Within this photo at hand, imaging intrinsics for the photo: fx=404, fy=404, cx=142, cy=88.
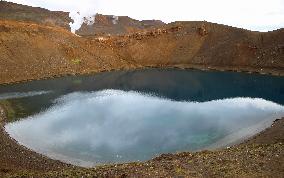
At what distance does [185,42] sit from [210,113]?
5544 centimetres

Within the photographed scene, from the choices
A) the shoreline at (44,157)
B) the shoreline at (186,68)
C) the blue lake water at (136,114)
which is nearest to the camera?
the shoreline at (44,157)

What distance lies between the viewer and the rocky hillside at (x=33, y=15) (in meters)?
138

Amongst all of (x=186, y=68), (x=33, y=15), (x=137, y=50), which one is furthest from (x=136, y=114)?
(x=33, y=15)

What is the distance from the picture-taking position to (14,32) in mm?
83500

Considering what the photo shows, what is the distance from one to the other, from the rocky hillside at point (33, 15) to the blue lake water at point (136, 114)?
70.7m

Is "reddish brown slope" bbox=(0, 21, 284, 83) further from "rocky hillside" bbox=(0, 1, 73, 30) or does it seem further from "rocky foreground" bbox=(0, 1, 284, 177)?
"rocky hillside" bbox=(0, 1, 73, 30)

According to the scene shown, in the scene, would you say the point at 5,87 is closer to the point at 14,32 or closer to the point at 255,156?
the point at 14,32

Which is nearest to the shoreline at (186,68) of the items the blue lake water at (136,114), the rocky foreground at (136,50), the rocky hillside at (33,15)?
the rocky foreground at (136,50)

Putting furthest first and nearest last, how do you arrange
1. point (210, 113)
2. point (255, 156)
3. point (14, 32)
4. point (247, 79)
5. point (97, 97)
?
point (14, 32)
point (247, 79)
point (97, 97)
point (210, 113)
point (255, 156)

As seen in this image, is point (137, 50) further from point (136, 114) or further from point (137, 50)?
point (136, 114)

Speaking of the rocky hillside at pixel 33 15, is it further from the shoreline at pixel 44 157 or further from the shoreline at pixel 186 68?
the shoreline at pixel 44 157

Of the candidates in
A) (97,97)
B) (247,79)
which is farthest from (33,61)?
(247,79)

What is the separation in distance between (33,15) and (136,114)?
110 meters

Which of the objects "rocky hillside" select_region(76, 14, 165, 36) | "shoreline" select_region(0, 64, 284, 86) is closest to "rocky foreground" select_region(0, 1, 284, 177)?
"shoreline" select_region(0, 64, 284, 86)
